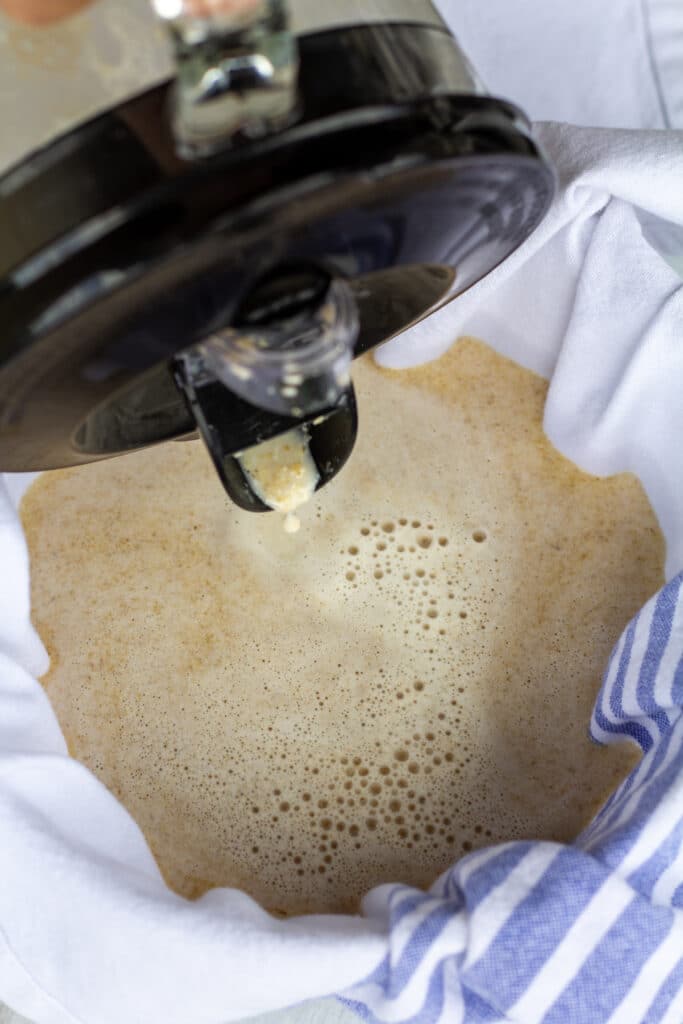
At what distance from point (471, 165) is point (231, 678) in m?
0.39

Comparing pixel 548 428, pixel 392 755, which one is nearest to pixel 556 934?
pixel 392 755

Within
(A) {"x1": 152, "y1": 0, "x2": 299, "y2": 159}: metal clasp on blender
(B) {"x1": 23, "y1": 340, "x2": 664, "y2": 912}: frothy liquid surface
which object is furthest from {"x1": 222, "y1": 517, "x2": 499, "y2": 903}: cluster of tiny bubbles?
(A) {"x1": 152, "y1": 0, "x2": 299, "y2": 159}: metal clasp on blender

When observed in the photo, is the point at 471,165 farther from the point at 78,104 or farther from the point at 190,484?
the point at 190,484

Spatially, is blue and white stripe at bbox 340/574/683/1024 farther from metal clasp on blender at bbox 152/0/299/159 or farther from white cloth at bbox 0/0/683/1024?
metal clasp on blender at bbox 152/0/299/159

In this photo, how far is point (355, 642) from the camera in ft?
1.99

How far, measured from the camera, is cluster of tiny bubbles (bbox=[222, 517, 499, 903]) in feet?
1.82

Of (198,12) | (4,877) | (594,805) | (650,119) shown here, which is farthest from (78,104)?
(650,119)

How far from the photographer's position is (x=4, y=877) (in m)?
0.48

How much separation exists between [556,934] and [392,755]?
159 mm

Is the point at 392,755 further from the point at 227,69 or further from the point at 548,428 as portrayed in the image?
the point at 227,69

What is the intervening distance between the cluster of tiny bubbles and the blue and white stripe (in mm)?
77

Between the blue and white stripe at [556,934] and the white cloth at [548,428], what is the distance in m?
0.03

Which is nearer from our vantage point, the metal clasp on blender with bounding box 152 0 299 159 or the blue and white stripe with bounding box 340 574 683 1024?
the metal clasp on blender with bounding box 152 0 299 159

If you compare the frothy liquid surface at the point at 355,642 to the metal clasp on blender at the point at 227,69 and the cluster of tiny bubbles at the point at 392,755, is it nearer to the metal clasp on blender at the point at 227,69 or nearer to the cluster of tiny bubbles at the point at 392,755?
the cluster of tiny bubbles at the point at 392,755
